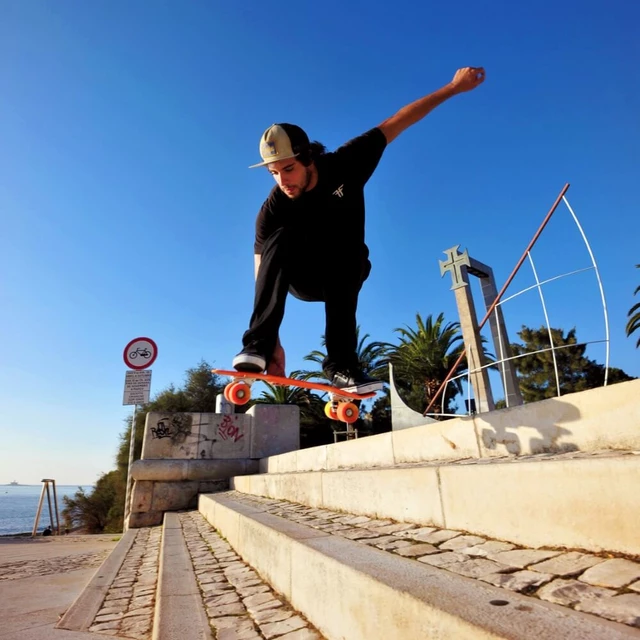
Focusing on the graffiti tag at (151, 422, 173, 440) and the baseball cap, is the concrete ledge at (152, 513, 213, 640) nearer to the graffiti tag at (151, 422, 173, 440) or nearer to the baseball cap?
the baseball cap

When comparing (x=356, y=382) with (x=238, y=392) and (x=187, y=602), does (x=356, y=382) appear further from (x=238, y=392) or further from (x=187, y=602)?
(x=187, y=602)

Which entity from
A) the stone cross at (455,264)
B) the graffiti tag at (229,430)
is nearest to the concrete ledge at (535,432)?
the graffiti tag at (229,430)

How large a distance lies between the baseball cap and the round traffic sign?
23.9 feet

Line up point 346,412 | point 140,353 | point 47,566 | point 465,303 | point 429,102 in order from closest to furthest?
point 429,102
point 346,412
point 47,566
point 140,353
point 465,303

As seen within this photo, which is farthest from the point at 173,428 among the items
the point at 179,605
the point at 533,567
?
the point at 533,567

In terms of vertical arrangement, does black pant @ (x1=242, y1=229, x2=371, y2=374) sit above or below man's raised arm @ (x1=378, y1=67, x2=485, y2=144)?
below

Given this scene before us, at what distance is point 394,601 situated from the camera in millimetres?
1369

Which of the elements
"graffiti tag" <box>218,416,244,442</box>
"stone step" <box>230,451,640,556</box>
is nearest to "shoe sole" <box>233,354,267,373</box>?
"stone step" <box>230,451,640,556</box>

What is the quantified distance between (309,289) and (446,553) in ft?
8.52

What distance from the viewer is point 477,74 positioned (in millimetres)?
3928

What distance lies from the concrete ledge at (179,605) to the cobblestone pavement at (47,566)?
6.67 ft

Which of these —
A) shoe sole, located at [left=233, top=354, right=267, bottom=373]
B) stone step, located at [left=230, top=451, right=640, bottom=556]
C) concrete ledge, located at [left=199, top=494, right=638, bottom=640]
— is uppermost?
shoe sole, located at [left=233, top=354, right=267, bottom=373]

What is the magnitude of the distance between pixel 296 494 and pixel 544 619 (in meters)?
3.66

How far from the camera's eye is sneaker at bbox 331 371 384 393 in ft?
14.2
